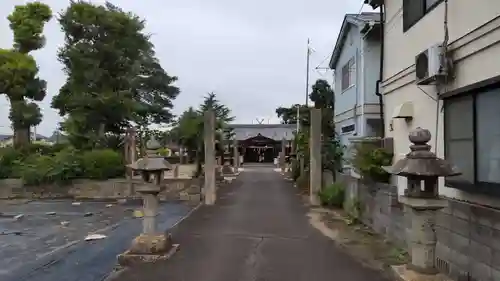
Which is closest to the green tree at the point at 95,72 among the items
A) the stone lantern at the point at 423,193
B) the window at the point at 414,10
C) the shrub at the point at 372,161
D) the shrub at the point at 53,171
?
the shrub at the point at 53,171

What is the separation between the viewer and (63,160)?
2056 cm

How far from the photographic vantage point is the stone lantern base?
7539mm

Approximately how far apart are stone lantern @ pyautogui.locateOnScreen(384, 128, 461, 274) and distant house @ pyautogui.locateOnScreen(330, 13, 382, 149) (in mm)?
9325

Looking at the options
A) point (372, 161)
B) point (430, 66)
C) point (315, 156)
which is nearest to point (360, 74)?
point (315, 156)

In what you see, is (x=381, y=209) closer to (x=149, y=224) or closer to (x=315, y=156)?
(x=149, y=224)

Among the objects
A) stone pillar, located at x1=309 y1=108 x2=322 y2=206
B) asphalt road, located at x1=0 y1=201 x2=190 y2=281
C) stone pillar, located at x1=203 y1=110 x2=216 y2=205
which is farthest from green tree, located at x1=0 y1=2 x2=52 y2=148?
stone pillar, located at x1=309 y1=108 x2=322 y2=206

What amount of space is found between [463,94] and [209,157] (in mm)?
10930

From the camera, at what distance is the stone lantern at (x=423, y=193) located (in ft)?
17.1

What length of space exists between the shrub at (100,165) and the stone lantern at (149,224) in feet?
41.0

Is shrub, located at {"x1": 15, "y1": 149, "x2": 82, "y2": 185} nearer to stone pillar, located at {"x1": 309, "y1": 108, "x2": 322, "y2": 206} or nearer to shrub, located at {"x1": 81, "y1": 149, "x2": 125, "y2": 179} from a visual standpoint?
shrub, located at {"x1": 81, "y1": 149, "x2": 125, "y2": 179}

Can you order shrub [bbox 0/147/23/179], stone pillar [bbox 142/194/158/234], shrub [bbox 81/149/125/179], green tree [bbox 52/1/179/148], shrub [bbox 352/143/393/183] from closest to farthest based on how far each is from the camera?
stone pillar [bbox 142/194/158/234] → shrub [bbox 352/143/393/183] → shrub [bbox 81/149/125/179] → shrub [bbox 0/147/23/179] → green tree [bbox 52/1/179/148]

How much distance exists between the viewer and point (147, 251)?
7.76 metres

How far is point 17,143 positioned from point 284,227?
673 inches

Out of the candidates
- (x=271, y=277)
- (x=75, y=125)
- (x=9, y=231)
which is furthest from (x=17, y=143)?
(x=271, y=277)
